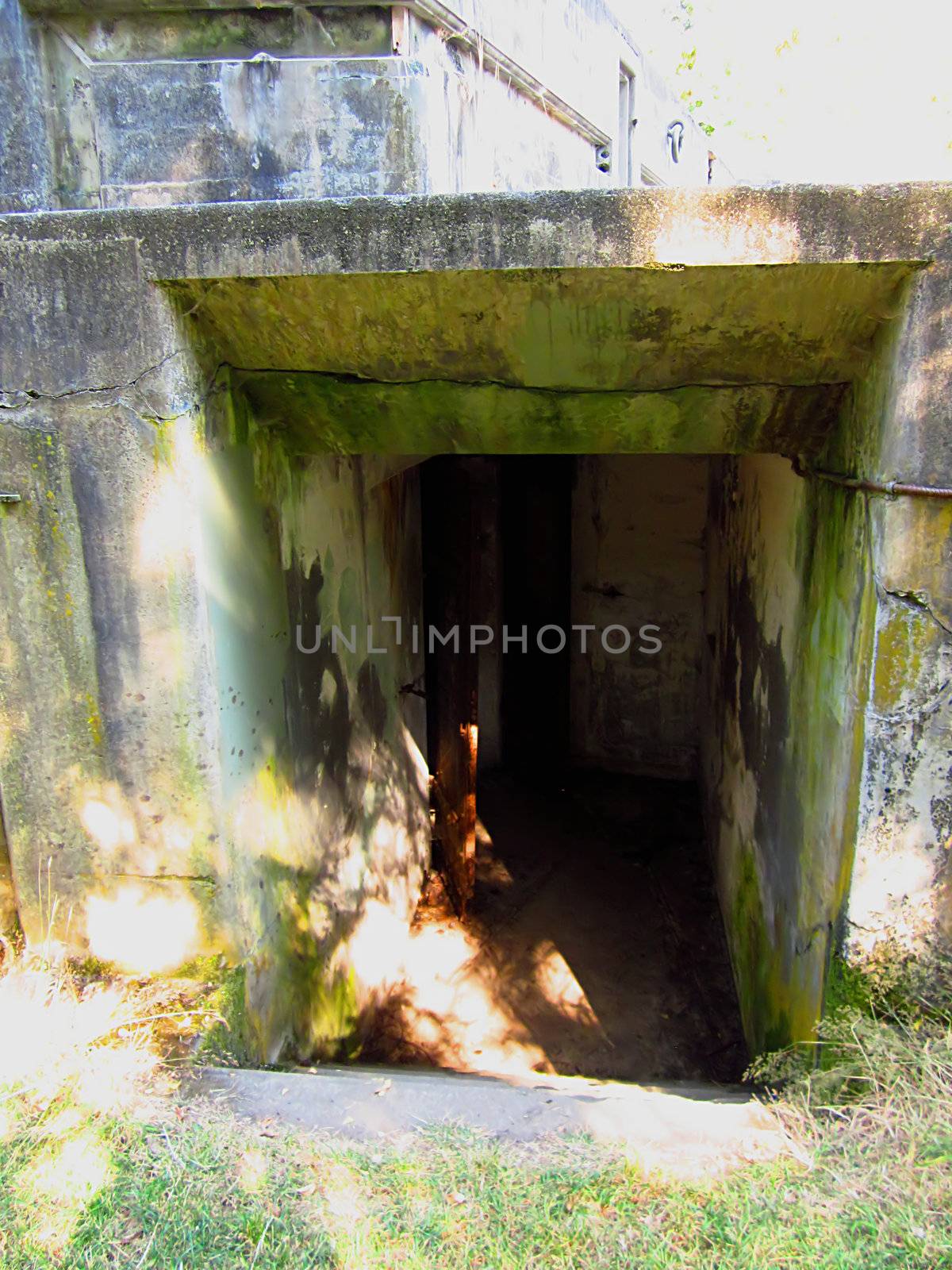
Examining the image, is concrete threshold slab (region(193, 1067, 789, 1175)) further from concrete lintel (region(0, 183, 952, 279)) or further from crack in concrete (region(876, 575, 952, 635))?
concrete lintel (region(0, 183, 952, 279))

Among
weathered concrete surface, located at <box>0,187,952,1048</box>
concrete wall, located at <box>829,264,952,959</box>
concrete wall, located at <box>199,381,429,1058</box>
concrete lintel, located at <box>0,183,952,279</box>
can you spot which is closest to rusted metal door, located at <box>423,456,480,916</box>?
concrete wall, located at <box>199,381,429,1058</box>

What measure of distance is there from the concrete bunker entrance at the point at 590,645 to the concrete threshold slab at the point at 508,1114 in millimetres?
509

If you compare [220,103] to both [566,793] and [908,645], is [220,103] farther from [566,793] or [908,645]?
[566,793]

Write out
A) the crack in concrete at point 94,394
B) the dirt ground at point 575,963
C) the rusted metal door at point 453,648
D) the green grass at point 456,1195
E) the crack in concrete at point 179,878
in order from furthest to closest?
the rusted metal door at point 453,648 < the dirt ground at point 575,963 < the crack in concrete at point 179,878 < the crack in concrete at point 94,394 < the green grass at point 456,1195

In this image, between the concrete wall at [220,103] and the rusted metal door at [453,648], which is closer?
the concrete wall at [220,103]

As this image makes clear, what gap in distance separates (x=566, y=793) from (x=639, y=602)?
164 centimetres

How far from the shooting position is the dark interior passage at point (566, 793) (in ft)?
12.5

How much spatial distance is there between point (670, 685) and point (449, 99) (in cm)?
463

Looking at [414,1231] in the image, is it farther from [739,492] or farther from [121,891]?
[739,492]

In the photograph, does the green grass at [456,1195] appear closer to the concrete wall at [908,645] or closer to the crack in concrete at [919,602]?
the concrete wall at [908,645]

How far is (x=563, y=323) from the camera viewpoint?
2139 mm

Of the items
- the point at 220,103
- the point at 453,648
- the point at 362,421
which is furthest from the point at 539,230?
the point at 453,648

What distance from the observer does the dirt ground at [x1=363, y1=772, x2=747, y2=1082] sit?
144 inches

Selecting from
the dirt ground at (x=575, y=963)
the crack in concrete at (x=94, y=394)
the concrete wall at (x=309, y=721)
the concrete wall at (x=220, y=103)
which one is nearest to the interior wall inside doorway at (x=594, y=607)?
the dirt ground at (x=575, y=963)
